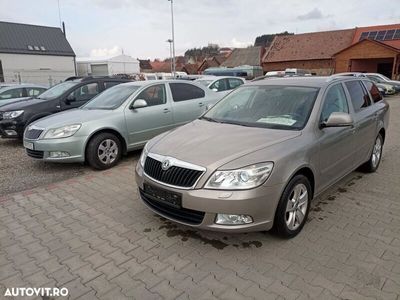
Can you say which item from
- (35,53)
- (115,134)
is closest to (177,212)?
(115,134)

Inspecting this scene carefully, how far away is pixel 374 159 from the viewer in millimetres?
5617

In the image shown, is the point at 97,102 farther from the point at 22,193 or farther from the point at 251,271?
the point at 251,271

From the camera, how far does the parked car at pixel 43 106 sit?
25.9 ft

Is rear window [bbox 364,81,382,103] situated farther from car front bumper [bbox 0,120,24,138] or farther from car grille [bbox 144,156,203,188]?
car front bumper [bbox 0,120,24,138]

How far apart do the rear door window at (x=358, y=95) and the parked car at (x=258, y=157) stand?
0.04 meters

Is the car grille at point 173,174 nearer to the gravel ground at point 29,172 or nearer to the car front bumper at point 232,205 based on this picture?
the car front bumper at point 232,205

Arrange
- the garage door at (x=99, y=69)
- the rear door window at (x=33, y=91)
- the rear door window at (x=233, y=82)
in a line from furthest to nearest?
the garage door at (x=99, y=69)
the rear door window at (x=233, y=82)
the rear door window at (x=33, y=91)

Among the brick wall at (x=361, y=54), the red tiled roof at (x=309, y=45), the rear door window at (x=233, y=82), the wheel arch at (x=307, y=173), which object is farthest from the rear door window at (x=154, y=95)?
the red tiled roof at (x=309, y=45)

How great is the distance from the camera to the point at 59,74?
44844 mm

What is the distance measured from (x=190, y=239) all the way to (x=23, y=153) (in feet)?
19.1

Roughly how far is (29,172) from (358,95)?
19.1ft

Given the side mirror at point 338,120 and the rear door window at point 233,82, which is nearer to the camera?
the side mirror at point 338,120

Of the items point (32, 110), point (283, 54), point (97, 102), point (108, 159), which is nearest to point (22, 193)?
point (108, 159)

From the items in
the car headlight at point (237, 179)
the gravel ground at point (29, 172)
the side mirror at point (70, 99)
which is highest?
the side mirror at point (70, 99)
